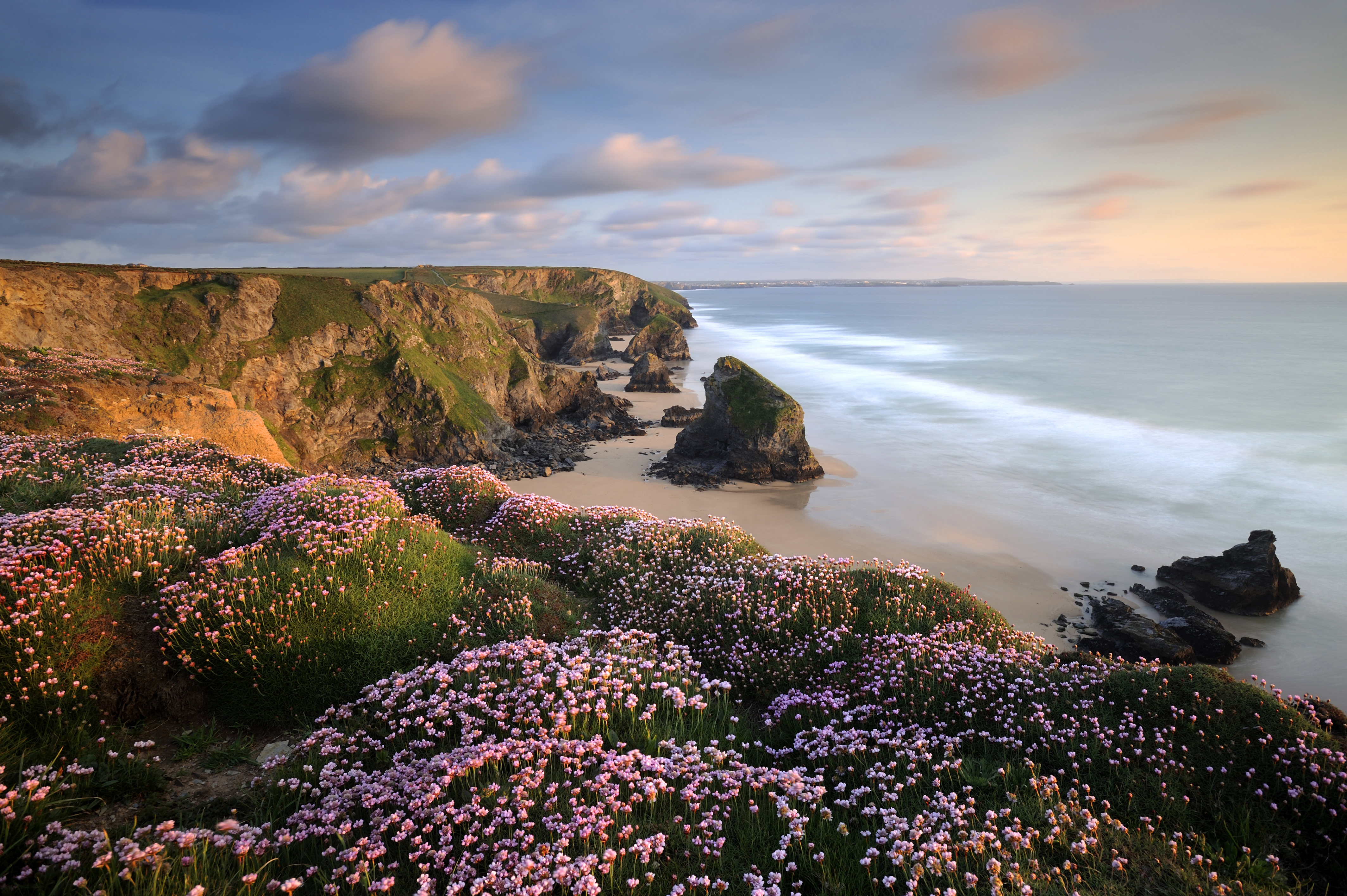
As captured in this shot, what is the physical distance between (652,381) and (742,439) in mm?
28701

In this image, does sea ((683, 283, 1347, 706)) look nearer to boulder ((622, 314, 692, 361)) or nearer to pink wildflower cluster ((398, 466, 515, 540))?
boulder ((622, 314, 692, 361))

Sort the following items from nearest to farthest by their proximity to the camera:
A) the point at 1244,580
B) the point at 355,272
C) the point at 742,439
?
the point at 1244,580
the point at 742,439
the point at 355,272

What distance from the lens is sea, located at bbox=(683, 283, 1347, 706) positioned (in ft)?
73.7

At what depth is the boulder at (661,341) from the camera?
91.0m

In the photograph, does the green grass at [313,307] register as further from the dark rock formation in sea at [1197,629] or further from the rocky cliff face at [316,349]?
the dark rock formation in sea at [1197,629]

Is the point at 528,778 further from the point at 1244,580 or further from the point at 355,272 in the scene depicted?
the point at 355,272

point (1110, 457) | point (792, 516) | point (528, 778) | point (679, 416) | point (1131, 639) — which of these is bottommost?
point (792, 516)

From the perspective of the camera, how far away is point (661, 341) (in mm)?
91812

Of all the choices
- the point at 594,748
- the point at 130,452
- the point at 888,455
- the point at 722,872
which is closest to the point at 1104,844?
the point at 722,872

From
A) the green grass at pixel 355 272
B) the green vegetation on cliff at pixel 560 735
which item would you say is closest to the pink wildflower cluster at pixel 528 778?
the green vegetation on cliff at pixel 560 735

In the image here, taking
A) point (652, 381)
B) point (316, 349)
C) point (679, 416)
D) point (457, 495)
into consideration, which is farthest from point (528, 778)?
point (652, 381)

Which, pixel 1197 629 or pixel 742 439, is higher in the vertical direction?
pixel 742 439

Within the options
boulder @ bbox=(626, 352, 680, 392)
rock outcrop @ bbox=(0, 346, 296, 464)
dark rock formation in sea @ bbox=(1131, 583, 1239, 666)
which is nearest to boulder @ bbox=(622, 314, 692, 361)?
boulder @ bbox=(626, 352, 680, 392)

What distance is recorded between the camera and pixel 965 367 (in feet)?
255
